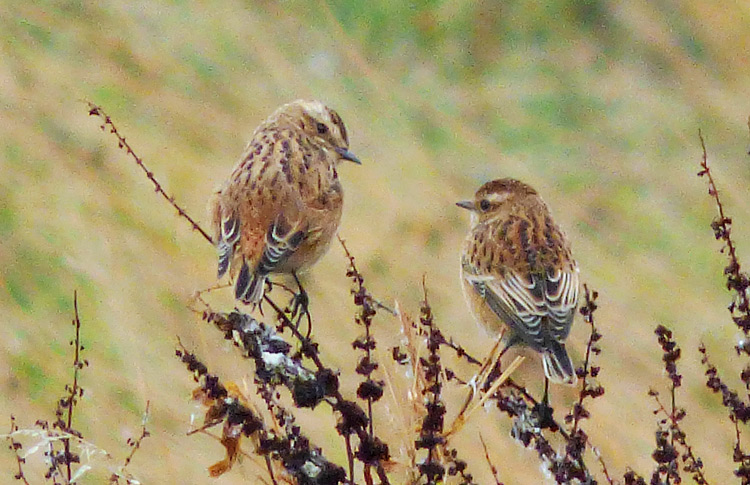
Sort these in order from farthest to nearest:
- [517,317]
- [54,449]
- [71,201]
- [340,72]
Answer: [340,72]
[71,201]
[517,317]
[54,449]

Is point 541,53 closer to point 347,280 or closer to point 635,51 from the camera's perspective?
point 635,51

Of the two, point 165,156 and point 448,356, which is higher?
point 165,156

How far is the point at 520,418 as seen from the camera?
329 cm

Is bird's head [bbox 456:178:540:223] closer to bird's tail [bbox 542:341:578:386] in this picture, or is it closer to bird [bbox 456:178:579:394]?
bird [bbox 456:178:579:394]

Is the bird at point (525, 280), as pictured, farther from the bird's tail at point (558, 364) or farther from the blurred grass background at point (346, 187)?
the blurred grass background at point (346, 187)

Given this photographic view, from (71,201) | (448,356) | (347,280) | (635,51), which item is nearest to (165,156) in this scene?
(71,201)

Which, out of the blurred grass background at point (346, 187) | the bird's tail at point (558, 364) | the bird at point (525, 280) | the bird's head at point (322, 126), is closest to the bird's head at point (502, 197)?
the bird at point (525, 280)

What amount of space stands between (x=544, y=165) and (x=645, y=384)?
4.88 metres

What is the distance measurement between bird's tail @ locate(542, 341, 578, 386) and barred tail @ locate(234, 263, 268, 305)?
1094 millimetres

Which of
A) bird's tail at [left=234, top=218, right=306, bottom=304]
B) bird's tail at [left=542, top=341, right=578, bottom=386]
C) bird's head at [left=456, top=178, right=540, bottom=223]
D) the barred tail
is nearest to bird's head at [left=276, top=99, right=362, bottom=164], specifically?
bird's head at [left=456, top=178, right=540, bottom=223]

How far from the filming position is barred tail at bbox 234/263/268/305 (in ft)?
14.6

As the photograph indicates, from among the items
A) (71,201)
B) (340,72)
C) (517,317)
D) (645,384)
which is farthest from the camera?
(340,72)

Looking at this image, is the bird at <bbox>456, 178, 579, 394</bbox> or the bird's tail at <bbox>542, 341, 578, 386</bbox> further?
the bird at <bbox>456, 178, 579, 394</bbox>

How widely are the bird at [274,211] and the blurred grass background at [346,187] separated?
0.58 m
